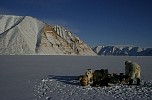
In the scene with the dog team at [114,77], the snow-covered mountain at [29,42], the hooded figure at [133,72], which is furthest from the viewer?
the snow-covered mountain at [29,42]

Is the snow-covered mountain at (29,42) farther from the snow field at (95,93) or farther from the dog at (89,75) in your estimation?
the snow field at (95,93)

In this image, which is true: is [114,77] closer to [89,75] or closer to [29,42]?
[89,75]

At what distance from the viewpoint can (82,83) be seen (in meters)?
20.6

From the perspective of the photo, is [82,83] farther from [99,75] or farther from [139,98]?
[139,98]

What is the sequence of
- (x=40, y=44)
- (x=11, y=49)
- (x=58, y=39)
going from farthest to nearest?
(x=58, y=39) → (x=40, y=44) → (x=11, y=49)

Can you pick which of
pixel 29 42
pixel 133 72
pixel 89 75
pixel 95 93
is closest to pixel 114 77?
pixel 133 72

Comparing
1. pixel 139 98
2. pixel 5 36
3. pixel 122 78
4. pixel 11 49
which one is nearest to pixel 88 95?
pixel 139 98

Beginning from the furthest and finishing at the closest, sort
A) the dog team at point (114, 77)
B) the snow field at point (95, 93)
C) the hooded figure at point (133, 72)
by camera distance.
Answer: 1. the hooded figure at point (133, 72)
2. the dog team at point (114, 77)
3. the snow field at point (95, 93)

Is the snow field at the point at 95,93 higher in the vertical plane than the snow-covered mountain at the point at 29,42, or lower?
lower

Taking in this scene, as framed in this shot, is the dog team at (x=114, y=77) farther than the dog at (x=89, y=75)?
No

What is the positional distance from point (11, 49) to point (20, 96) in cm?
15518

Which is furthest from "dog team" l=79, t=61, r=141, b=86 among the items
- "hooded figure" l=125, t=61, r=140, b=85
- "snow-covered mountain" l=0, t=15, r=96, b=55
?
"snow-covered mountain" l=0, t=15, r=96, b=55

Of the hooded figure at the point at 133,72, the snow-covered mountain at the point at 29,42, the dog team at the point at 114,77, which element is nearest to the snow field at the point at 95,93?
the dog team at the point at 114,77

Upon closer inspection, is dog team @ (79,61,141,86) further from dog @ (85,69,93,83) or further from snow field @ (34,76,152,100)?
snow field @ (34,76,152,100)
